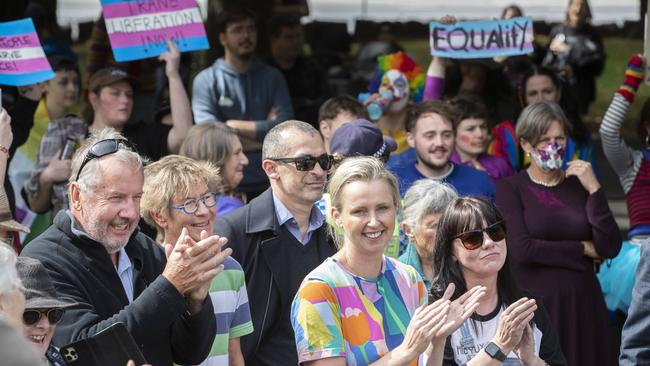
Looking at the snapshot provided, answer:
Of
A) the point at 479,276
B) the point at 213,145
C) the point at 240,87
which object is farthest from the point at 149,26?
the point at 479,276

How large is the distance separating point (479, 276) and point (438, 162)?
1.93 meters

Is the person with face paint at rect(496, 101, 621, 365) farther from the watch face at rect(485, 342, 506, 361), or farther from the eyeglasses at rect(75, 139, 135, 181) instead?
the eyeglasses at rect(75, 139, 135, 181)

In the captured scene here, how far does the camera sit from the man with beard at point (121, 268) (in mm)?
3975

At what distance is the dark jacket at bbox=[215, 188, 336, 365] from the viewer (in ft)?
16.5

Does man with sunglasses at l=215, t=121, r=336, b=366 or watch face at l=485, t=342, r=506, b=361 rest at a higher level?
man with sunglasses at l=215, t=121, r=336, b=366

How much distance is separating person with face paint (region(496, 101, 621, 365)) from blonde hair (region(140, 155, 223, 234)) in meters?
2.42

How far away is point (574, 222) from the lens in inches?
262

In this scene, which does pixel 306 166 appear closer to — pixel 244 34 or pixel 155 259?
pixel 155 259

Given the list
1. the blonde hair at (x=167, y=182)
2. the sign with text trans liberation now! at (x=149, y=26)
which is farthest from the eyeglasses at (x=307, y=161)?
the sign with text trans liberation now! at (x=149, y=26)

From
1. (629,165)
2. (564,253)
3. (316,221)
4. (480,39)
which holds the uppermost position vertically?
(480,39)

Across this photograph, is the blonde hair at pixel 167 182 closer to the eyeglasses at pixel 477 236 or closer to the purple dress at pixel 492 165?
the eyeglasses at pixel 477 236

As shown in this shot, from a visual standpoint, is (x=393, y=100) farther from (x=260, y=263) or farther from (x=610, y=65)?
(x=610, y=65)

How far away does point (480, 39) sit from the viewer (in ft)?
25.0

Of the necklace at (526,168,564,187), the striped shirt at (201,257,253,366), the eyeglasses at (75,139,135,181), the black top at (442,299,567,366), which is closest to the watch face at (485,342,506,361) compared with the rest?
the black top at (442,299,567,366)
